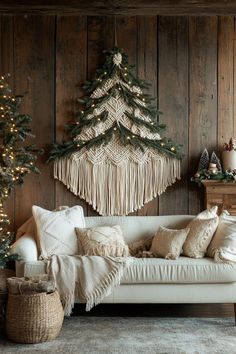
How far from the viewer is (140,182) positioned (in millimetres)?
5031

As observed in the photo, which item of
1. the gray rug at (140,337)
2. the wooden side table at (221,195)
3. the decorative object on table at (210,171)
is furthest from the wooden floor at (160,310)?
the decorative object on table at (210,171)

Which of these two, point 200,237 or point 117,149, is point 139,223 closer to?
point 200,237

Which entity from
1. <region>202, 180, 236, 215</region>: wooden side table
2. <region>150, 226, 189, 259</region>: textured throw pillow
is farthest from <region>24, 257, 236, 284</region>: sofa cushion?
<region>202, 180, 236, 215</region>: wooden side table

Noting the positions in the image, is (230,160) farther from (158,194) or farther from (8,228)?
(8,228)

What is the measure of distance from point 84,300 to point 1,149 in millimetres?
1868

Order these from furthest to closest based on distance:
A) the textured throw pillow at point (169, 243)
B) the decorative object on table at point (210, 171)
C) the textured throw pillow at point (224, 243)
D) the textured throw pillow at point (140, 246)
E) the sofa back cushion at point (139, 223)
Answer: the decorative object on table at point (210, 171)
the sofa back cushion at point (139, 223)
the textured throw pillow at point (140, 246)
the textured throw pillow at point (169, 243)
the textured throw pillow at point (224, 243)

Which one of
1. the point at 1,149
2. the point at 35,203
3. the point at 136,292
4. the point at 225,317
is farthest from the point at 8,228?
the point at 225,317

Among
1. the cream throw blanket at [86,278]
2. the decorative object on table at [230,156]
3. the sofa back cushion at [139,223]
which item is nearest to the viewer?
the cream throw blanket at [86,278]

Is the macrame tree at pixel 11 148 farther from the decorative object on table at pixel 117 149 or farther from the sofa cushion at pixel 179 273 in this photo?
the sofa cushion at pixel 179 273

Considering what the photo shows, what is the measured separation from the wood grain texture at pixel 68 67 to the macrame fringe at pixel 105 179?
16cm

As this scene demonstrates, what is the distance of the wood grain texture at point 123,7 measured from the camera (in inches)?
190

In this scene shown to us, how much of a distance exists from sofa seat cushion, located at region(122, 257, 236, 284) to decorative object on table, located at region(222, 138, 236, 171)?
4.26ft

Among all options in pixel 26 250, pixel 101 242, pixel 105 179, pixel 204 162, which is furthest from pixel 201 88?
pixel 26 250

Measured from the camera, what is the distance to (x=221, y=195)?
484 centimetres
